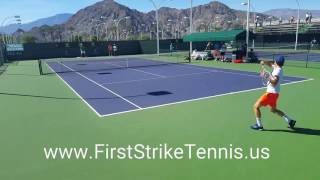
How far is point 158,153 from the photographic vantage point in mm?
6992

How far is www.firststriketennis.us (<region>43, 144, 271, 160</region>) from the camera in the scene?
6734 millimetres

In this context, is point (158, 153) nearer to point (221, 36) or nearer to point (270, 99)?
point (270, 99)

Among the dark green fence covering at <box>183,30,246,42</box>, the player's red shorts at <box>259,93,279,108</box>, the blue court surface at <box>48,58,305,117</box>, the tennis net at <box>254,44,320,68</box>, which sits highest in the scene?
the dark green fence covering at <box>183,30,246,42</box>

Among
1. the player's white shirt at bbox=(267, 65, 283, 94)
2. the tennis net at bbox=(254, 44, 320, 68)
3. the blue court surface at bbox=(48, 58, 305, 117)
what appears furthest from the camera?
the tennis net at bbox=(254, 44, 320, 68)

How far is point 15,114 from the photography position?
1089cm

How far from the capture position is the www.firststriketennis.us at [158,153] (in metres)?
6.73

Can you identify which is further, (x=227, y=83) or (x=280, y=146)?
(x=227, y=83)

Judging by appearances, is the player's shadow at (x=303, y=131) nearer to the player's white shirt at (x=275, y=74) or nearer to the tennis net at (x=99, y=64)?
the player's white shirt at (x=275, y=74)

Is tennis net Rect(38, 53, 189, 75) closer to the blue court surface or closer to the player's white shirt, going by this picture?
the blue court surface

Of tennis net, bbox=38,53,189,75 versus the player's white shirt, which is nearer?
the player's white shirt

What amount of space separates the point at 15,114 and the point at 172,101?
5647 millimetres

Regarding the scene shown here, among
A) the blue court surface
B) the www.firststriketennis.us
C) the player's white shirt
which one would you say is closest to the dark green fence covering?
the blue court surface

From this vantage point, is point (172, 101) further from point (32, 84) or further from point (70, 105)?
point (32, 84)

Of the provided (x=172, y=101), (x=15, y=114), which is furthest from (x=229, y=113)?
(x=15, y=114)
